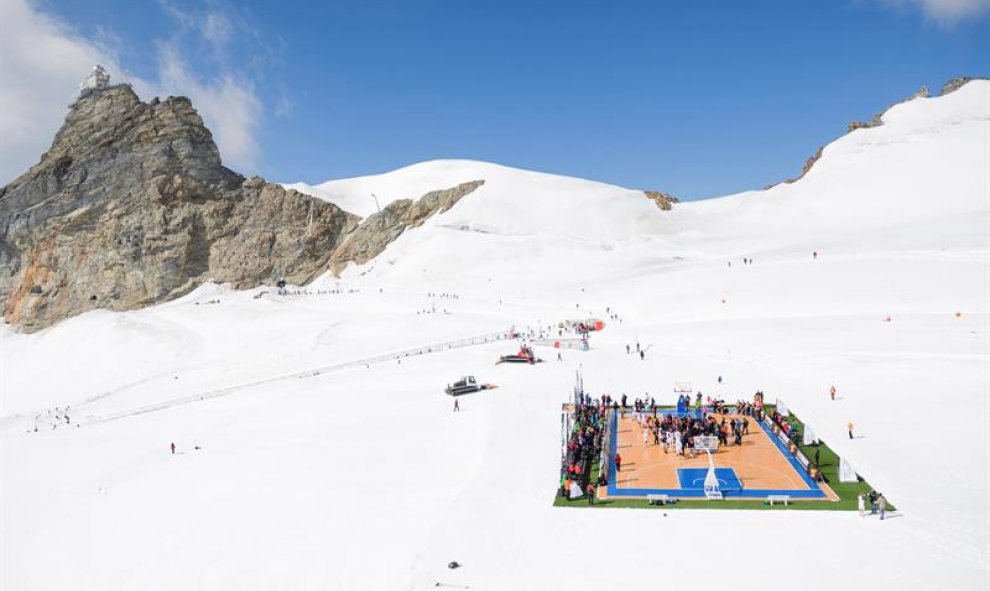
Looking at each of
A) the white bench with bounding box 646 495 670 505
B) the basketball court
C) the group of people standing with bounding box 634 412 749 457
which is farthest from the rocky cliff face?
the white bench with bounding box 646 495 670 505

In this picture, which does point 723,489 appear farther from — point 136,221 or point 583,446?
point 136,221

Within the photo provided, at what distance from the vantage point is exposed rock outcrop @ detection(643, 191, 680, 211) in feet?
268

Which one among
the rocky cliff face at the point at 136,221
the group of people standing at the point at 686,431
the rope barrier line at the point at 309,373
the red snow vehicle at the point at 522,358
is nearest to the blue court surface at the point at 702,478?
the group of people standing at the point at 686,431

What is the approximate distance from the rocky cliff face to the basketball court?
220 ft

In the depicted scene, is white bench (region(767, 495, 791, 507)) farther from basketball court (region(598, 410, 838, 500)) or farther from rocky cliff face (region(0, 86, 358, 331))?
rocky cliff face (region(0, 86, 358, 331))

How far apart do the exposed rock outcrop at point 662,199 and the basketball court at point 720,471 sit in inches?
2481

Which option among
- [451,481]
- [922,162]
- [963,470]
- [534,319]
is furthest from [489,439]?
[922,162]

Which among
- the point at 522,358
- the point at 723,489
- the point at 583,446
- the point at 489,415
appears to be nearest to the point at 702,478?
the point at 723,489

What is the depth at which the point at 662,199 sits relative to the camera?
83.1m

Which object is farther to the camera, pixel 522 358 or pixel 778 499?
pixel 522 358

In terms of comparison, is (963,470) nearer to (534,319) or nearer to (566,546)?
(566,546)

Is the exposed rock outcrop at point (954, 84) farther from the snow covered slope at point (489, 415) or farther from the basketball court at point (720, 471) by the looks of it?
the basketball court at point (720, 471)

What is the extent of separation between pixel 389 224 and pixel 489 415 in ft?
203

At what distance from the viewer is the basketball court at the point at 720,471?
54.2 ft
